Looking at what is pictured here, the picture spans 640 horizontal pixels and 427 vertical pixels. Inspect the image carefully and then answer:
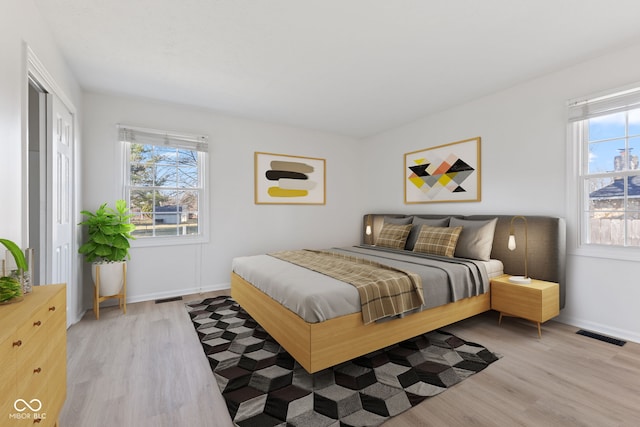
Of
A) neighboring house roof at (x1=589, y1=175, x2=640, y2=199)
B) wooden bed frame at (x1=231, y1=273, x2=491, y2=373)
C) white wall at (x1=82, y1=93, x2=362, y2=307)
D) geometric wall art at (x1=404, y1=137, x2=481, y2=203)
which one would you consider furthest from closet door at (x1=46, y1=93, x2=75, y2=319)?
neighboring house roof at (x1=589, y1=175, x2=640, y2=199)

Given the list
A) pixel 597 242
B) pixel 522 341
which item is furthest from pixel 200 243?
pixel 597 242

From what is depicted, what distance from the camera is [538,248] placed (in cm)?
300

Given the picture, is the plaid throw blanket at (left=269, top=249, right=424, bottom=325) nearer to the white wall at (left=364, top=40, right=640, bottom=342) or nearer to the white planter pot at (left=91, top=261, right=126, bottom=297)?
the white wall at (left=364, top=40, right=640, bottom=342)

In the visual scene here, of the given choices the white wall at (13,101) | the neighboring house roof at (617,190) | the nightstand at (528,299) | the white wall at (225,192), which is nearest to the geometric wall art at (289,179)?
the white wall at (225,192)

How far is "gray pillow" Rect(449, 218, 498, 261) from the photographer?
320cm

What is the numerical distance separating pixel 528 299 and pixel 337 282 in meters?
1.85

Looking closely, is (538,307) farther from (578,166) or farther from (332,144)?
(332,144)

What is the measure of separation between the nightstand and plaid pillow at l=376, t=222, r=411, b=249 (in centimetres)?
123

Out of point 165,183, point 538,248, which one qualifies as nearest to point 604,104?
point 538,248

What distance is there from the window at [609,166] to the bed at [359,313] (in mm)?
352

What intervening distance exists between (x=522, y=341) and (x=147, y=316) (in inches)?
149

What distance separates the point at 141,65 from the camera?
9.49 feet

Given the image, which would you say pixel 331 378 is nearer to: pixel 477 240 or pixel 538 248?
pixel 477 240

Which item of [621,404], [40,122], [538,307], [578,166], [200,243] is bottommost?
[621,404]
